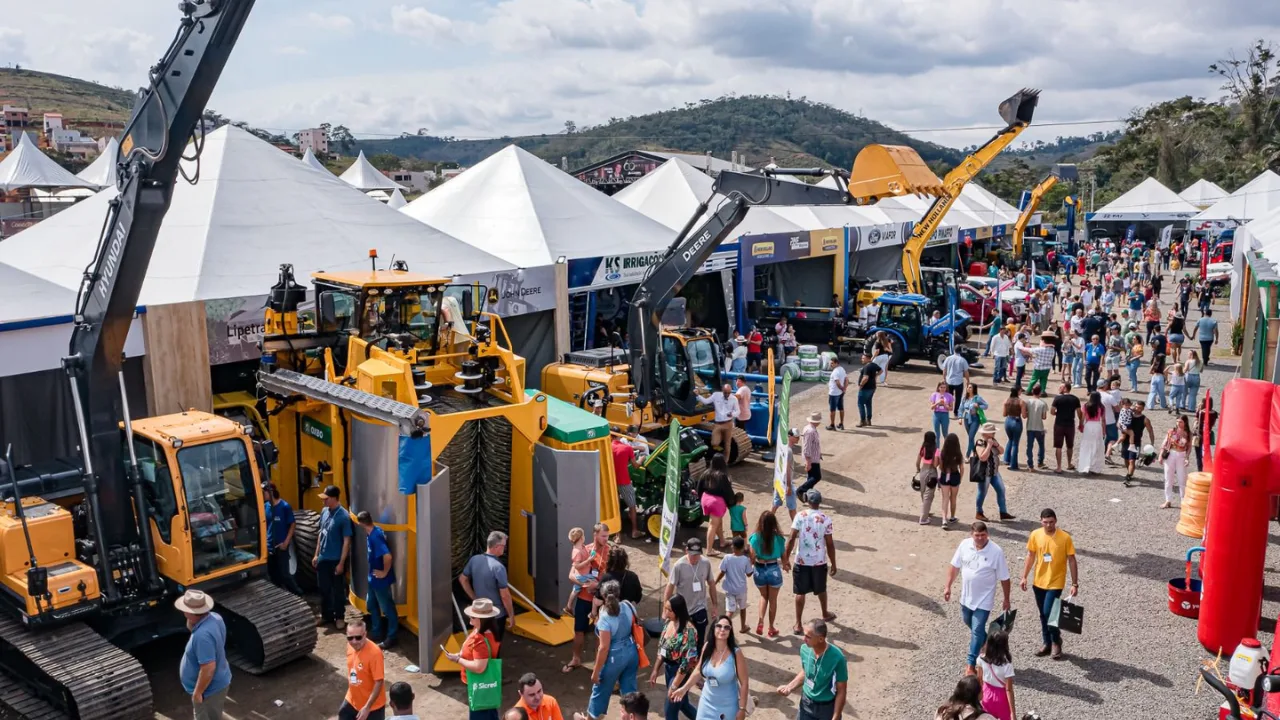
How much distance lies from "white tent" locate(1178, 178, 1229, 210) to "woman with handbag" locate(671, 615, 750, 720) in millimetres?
51186

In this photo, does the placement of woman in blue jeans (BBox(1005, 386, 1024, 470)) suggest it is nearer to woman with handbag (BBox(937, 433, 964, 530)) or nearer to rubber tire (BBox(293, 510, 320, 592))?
woman with handbag (BBox(937, 433, 964, 530))

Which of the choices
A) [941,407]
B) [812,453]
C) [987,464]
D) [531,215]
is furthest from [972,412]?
[531,215]

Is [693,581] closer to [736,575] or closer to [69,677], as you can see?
[736,575]

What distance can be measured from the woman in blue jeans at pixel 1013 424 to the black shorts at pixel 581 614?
26.6ft

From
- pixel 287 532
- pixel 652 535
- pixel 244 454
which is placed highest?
pixel 244 454

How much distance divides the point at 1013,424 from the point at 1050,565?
6.23 meters

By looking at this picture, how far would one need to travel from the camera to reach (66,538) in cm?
811

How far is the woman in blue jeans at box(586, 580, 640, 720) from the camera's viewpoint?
7.36 m

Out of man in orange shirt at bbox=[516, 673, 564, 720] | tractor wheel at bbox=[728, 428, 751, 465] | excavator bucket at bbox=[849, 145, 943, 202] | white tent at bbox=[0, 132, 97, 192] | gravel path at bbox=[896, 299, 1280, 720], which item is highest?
white tent at bbox=[0, 132, 97, 192]

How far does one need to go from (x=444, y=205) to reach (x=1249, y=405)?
15.3 metres

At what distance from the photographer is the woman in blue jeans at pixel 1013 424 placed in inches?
569

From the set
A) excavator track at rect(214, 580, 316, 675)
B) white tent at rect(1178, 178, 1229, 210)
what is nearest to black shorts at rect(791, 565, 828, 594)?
excavator track at rect(214, 580, 316, 675)

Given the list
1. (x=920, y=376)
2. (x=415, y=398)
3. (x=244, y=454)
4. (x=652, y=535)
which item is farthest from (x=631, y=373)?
(x=920, y=376)

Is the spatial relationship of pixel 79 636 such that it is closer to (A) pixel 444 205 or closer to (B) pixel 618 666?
(B) pixel 618 666
